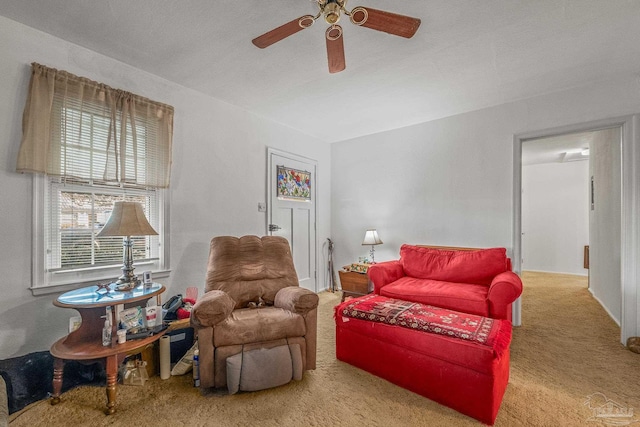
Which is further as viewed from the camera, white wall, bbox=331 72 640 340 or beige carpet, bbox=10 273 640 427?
white wall, bbox=331 72 640 340

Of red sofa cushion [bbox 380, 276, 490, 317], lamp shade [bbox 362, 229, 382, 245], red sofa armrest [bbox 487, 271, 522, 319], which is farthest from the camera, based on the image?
lamp shade [bbox 362, 229, 382, 245]

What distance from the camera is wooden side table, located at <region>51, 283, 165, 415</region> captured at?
1.72 m

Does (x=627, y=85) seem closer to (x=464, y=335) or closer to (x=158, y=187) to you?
(x=464, y=335)

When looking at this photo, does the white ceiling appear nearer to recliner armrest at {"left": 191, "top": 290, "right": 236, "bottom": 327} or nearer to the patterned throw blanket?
recliner armrest at {"left": 191, "top": 290, "right": 236, "bottom": 327}

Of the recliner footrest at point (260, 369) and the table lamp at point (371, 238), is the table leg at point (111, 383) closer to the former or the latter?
the recliner footrest at point (260, 369)

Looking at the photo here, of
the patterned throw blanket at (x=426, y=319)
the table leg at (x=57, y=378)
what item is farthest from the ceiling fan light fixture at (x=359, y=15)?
the table leg at (x=57, y=378)

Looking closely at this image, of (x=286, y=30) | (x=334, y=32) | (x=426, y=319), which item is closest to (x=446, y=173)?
(x=426, y=319)

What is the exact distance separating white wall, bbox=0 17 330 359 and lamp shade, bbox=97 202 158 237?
558mm

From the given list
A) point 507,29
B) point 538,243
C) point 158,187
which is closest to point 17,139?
point 158,187

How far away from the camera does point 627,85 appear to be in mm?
2609

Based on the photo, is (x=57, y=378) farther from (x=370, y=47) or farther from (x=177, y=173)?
(x=370, y=47)

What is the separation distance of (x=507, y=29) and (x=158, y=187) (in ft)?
9.91

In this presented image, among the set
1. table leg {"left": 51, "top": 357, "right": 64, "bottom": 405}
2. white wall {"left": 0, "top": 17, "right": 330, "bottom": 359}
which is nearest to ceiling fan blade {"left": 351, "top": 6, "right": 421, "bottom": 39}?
white wall {"left": 0, "top": 17, "right": 330, "bottom": 359}

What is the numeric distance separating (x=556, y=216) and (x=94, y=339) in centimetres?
780
